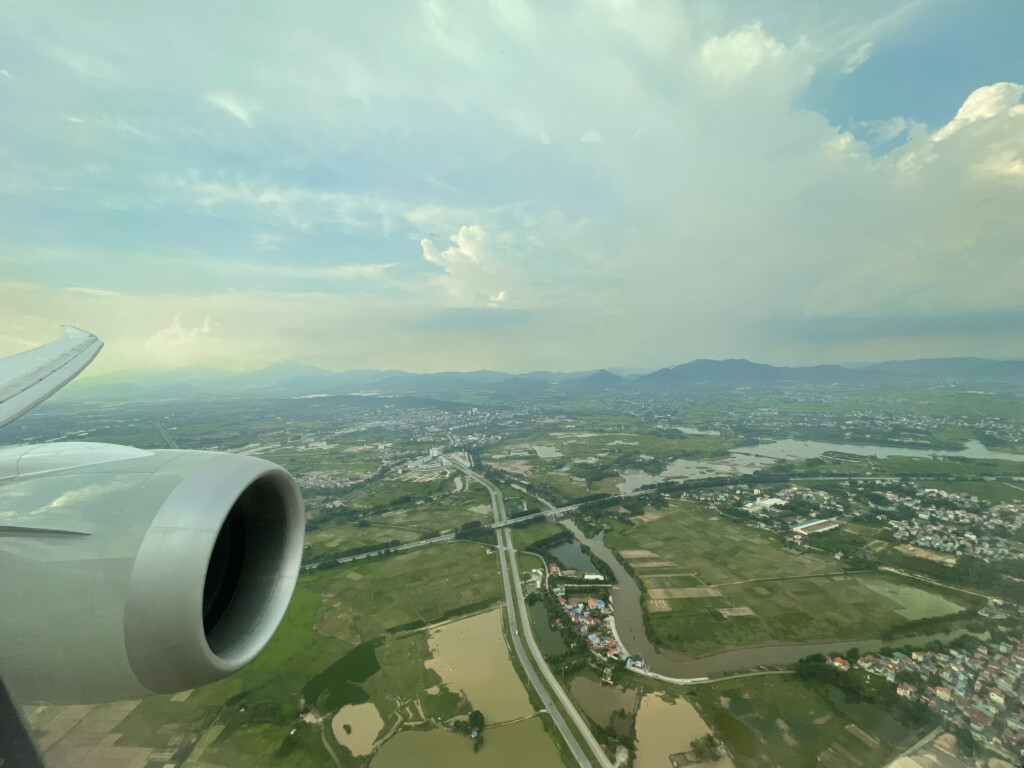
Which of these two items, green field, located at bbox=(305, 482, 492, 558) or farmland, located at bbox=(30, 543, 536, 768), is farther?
green field, located at bbox=(305, 482, 492, 558)

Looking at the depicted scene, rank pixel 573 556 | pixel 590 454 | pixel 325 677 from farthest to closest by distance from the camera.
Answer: pixel 590 454, pixel 573 556, pixel 325 677

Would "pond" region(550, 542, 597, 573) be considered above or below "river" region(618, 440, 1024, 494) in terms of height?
above

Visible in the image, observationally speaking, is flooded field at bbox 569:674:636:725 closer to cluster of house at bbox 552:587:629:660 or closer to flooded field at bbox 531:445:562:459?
cluster of house at bbox 552:587:629:660

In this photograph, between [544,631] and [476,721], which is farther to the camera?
[544,631]

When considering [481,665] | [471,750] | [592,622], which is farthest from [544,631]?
[471,750]

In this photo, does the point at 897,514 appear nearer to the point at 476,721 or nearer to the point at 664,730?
the point at 664,730

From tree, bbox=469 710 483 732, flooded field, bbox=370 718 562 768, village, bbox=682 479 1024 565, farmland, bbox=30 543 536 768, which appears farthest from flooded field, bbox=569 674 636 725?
village, bbox=682 479 1024 565

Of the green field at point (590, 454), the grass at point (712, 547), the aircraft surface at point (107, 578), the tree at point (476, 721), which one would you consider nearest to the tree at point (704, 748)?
the tree at point (476, 721)
